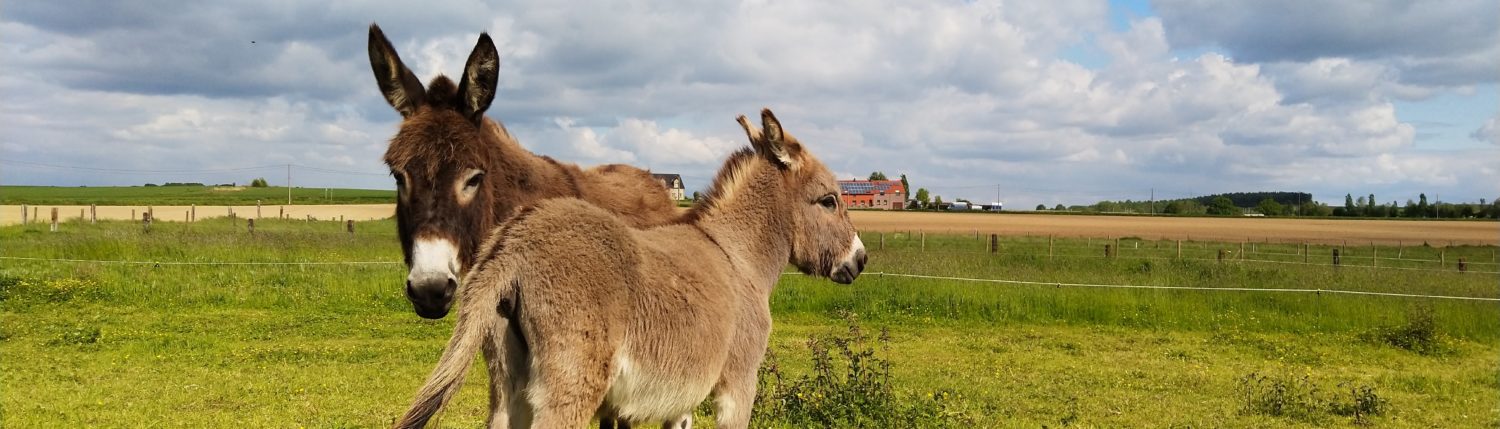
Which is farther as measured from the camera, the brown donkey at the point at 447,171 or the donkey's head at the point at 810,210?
the donkey's head at the point at 810,210

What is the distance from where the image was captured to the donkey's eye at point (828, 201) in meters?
5.48

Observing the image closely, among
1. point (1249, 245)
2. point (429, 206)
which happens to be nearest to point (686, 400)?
point (429, 206)

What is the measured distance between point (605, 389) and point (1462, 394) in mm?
12239

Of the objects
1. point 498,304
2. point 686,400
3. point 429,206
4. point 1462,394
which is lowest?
point 1462,394

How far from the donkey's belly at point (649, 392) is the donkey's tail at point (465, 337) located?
19.3 inches

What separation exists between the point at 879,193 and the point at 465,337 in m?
88.8

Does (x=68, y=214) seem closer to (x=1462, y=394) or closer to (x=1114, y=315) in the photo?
(x=1114, y=315)

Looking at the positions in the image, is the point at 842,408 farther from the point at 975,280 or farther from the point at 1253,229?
the point at 1253,229

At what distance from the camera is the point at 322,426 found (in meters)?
8.08

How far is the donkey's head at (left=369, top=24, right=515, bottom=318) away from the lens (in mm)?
3424

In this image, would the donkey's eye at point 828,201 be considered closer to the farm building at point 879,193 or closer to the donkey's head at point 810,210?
the donkey's head at point 810,210

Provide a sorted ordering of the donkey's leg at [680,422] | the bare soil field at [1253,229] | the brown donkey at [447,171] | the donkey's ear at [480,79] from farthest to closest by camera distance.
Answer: the bare soil field at [1253,229]
the donkey's ear at [480,79]
the donkey's leg at [680,422]
the brown donkey at [447,171]

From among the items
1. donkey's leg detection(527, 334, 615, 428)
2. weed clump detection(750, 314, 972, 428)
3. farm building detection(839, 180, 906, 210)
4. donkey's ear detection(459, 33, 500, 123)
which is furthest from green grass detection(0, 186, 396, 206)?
donkey's leg detection(527, 334, 615, 428)

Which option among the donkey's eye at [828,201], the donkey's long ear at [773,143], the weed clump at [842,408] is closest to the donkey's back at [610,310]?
the donkey's long ear at [773,143]
